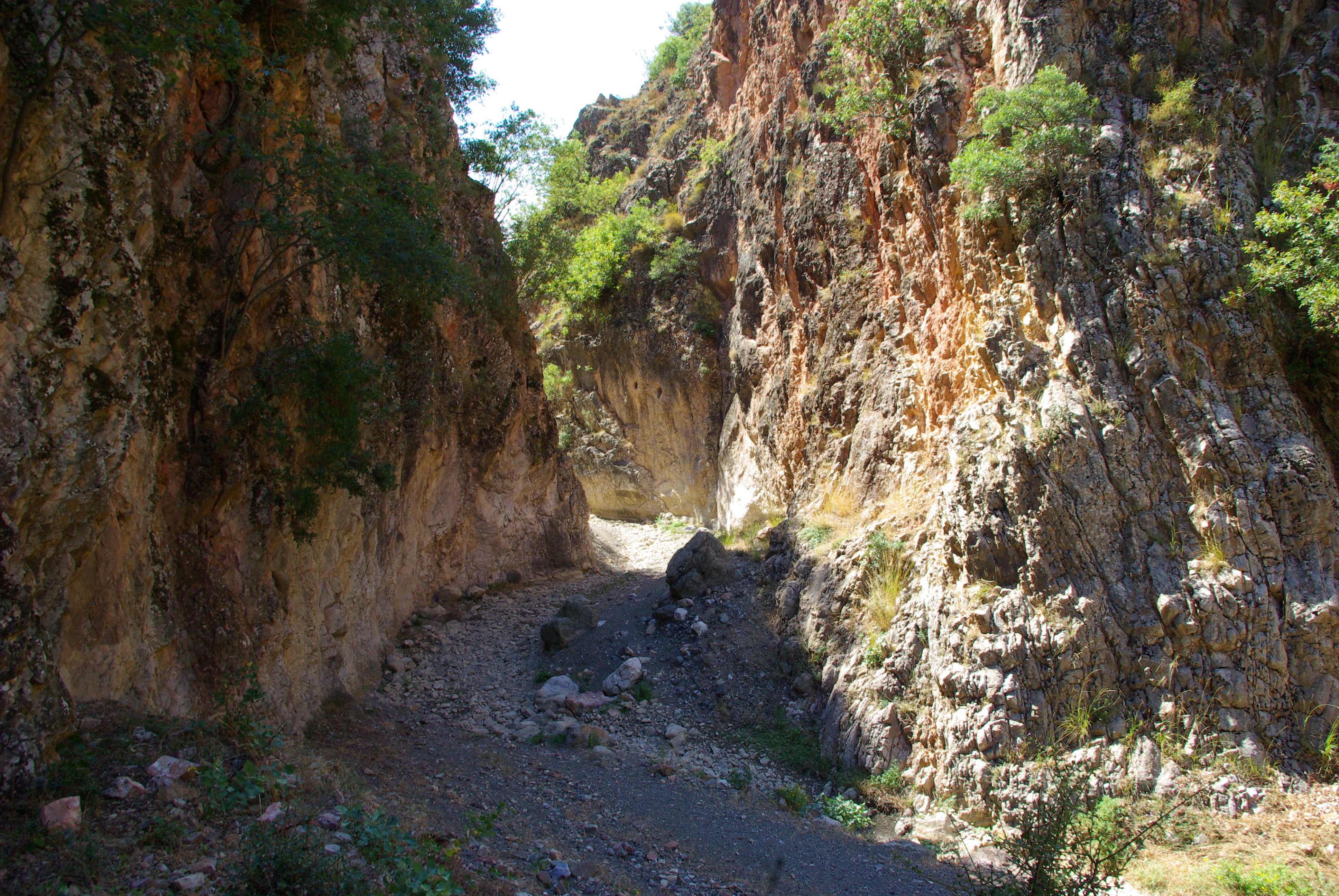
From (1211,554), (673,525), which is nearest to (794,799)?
(1211,554)

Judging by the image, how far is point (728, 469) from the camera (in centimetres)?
1977

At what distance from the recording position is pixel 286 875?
402 centimetres

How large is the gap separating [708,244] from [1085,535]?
50.2 ft

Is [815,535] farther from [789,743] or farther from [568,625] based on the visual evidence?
[568,625]

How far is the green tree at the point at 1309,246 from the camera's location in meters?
8.13

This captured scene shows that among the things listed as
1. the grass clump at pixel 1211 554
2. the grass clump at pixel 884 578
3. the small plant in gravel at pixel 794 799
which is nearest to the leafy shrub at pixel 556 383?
the grass clump at pixel 884 578

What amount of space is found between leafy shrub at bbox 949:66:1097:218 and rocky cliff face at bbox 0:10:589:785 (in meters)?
7.49

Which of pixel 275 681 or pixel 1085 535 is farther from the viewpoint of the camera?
pixel 1085 535

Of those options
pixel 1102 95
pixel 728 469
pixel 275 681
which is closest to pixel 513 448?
pixel 728 469

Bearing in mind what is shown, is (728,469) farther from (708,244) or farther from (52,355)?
(52,355)

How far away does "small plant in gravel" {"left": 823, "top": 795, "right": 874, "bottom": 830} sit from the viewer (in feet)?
26.1

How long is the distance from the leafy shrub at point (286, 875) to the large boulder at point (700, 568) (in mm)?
10192

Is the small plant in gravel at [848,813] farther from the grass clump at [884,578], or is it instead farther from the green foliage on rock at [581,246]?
the green foliage on rock at [581,246]

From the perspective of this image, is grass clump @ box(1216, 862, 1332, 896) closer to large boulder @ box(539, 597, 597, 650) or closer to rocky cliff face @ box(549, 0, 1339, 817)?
rocky cliff face @ box(549, 0, 1339, 817)
